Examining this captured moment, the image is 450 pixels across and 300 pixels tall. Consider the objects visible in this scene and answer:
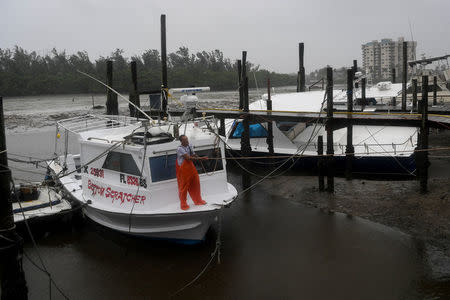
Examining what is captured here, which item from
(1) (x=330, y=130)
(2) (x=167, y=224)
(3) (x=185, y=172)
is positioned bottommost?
(2) (x=167, y=224)

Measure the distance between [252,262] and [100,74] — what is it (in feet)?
211

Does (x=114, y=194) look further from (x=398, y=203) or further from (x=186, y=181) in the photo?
(x=398, y=203)

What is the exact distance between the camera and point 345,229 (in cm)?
1120

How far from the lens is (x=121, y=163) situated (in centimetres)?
1025

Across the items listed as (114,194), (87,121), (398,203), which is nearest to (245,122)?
(87,121)

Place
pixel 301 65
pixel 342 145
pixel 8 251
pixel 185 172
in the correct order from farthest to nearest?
pixel 301 65, pixel 342 145, pixel 185 172, pixel 8 251

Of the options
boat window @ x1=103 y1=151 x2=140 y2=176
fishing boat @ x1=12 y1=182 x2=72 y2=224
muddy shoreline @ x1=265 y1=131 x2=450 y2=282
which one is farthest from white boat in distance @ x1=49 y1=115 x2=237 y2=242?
muddy shoreline @ x1=265 y1=131 x2=450 y2=282

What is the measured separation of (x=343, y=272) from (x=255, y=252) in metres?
2.11

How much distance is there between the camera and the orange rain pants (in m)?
9.45

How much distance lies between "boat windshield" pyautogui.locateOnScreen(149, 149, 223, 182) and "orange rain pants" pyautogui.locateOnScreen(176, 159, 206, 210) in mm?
409

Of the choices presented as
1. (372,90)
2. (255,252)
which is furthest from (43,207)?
(372,90)

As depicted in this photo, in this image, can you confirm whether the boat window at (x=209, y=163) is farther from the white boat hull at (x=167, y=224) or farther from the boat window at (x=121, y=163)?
the boat window at (x=121, y=163)

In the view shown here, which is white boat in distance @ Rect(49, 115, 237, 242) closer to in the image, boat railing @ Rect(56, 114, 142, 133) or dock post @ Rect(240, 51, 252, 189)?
boat railing @ Rect(56, 114, 142, 133)

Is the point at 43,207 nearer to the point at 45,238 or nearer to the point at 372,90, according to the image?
the point at 45,238
